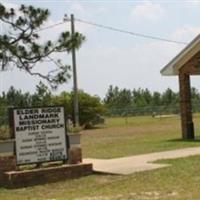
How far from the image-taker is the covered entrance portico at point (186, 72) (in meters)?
28.7

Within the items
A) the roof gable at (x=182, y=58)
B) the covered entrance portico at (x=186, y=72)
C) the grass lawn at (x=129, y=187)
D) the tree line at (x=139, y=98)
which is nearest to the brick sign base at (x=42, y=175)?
the grass lawn at (x=129, y=187)

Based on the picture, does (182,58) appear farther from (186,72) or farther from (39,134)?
(39,134)

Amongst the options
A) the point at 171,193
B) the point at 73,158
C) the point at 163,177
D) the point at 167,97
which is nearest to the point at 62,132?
the point at 73,158

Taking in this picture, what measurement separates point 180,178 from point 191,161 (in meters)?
3.06

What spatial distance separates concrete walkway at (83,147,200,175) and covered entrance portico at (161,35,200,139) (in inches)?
273

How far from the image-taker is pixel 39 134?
54.8ft

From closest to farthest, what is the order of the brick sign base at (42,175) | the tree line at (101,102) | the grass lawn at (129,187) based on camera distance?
the grass lawn at (129,187) < the brick sign base at (42,175) < the tree line at (101,102)

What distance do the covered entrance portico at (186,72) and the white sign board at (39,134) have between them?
12.8 metres

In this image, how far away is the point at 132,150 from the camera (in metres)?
23.5

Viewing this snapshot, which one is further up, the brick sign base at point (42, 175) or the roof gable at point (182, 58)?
the roof gable at point (182, 58)

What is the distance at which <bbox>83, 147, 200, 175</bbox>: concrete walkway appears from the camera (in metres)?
16.9

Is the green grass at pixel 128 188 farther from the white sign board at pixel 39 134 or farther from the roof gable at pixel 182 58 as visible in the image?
the roof gable at pixel 182 58

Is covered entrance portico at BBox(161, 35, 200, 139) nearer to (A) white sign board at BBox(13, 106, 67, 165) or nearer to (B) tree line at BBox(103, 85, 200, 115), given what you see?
(A) white sign board at BBox(13, 106, 67, 165)

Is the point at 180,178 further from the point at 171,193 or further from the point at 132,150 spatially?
the point at 132,150
